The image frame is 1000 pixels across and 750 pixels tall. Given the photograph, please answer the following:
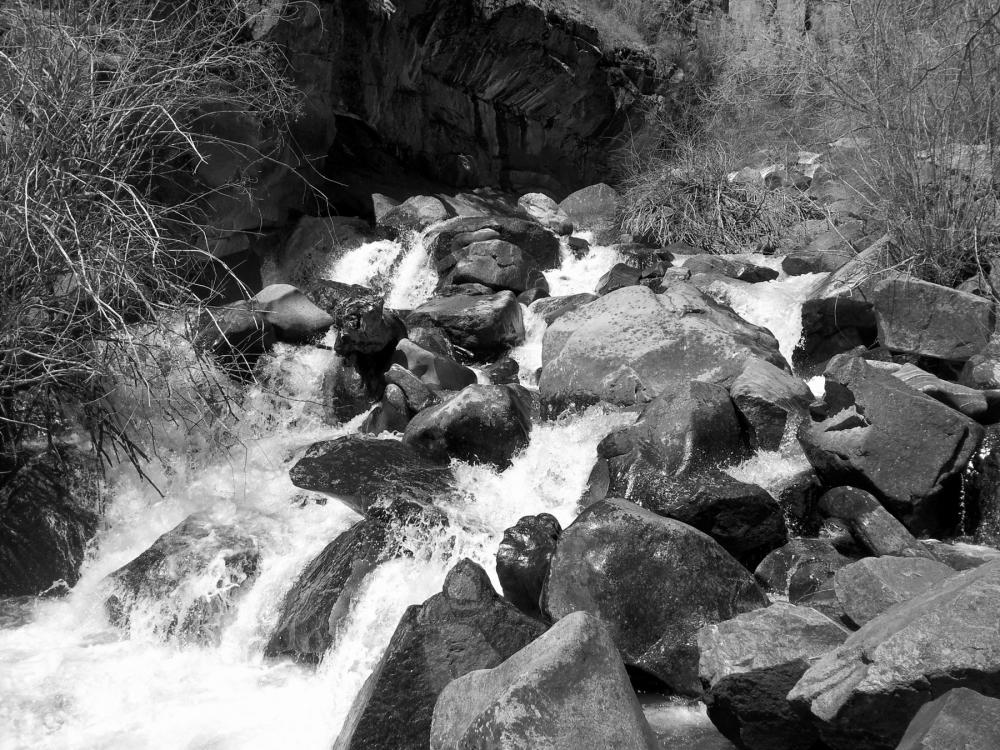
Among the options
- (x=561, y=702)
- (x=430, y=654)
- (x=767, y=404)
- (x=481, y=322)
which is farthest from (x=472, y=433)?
(x=561, y=702)

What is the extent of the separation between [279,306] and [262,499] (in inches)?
86.7

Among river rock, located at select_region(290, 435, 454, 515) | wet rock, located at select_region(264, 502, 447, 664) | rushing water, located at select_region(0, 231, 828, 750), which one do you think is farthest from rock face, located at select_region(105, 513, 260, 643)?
river rock, located at select_region(290, 435, 454, 515)

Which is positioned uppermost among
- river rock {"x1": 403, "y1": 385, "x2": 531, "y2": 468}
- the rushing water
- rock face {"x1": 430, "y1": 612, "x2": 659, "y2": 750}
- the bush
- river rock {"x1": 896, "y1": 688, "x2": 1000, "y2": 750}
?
the bush

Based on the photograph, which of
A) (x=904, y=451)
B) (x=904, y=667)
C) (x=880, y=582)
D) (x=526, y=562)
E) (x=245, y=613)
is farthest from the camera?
(x=245, y=613)

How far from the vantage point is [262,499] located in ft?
14.7

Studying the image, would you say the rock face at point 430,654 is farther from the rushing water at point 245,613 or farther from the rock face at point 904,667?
the rock face at point 904,667

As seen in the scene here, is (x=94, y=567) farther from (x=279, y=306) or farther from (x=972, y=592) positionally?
(x=972, y=592)

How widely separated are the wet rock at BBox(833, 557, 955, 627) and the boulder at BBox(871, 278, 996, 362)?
236cm

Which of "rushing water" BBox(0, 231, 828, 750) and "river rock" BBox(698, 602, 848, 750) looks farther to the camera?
"rushing water" BBox(0, 231, 828, 750)

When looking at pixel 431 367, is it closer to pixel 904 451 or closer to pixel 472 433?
pixel 472 433

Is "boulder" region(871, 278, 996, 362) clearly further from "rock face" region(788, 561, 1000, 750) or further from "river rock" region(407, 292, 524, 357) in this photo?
"rock face" region(788, 561, 1000, 750)

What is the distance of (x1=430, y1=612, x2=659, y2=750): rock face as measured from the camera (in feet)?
6.19

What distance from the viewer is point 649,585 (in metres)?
2.88

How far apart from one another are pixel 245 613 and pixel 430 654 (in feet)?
4.81
